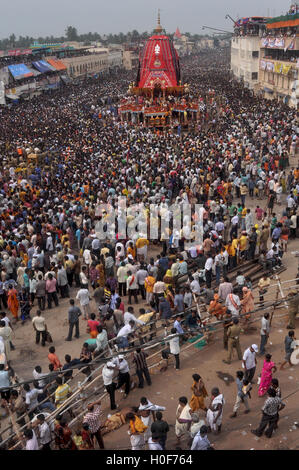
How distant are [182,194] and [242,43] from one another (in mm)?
41207

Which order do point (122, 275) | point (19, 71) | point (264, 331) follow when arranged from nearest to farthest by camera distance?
point (264, 331)
point (122, 275)
point (19, 71)

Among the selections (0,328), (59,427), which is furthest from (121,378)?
(0,328)

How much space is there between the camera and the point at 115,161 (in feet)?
57.6

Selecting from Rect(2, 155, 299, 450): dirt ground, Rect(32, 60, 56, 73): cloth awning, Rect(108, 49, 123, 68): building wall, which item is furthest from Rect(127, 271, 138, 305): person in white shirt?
Rect(108, 49, 123, 68): building wall

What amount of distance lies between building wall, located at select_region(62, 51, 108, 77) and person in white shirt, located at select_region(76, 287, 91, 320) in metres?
57.6

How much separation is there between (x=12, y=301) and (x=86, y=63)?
6663 centimetres

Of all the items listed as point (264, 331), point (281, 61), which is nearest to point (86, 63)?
point (281, 61)

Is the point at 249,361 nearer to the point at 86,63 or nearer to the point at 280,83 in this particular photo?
the point at 280,83

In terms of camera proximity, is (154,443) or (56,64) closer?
(154,443)

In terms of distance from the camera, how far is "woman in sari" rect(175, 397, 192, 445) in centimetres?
523

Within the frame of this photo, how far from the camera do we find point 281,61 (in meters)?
33.0

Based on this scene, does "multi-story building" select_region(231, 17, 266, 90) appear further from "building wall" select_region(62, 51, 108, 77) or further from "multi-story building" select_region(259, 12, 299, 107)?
"building wall" select_region(62, 51, 108, 77)

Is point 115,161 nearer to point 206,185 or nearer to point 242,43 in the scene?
point 206,185

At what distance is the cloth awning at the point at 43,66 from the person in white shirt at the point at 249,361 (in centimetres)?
4703
